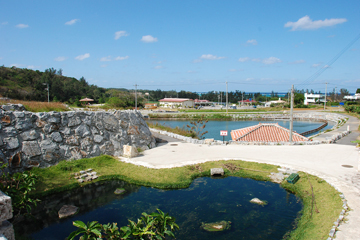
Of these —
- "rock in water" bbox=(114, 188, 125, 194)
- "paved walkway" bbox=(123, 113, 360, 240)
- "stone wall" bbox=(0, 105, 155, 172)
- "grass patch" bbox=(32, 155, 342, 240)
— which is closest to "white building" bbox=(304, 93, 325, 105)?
"paved walkway" bbox=(123, 113, 360, 240)

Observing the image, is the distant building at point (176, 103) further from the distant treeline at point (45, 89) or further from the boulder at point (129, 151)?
the boulder at point (129, 151)

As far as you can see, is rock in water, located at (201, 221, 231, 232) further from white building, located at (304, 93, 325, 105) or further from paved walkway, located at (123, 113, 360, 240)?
white building, located at (304, 93, 325, 105)

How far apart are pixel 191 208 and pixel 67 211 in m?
4.11

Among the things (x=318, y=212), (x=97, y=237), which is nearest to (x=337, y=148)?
(x=318, y=212)

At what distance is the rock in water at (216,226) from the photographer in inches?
255

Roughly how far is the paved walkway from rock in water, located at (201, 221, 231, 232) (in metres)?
3.76

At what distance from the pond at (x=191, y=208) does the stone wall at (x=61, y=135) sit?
259 centimetres

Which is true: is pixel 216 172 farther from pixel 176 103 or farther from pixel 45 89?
pixel 176 103

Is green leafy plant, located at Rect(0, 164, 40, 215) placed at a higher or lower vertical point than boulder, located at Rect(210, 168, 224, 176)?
higher

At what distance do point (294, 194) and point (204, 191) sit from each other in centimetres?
345

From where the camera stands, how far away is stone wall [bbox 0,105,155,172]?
9.56 metres

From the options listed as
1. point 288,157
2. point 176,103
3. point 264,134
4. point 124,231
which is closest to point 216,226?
point 124,231

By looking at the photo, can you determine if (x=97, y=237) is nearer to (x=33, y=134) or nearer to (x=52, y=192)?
(x=52, y=192)

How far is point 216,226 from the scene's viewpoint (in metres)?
6.59
